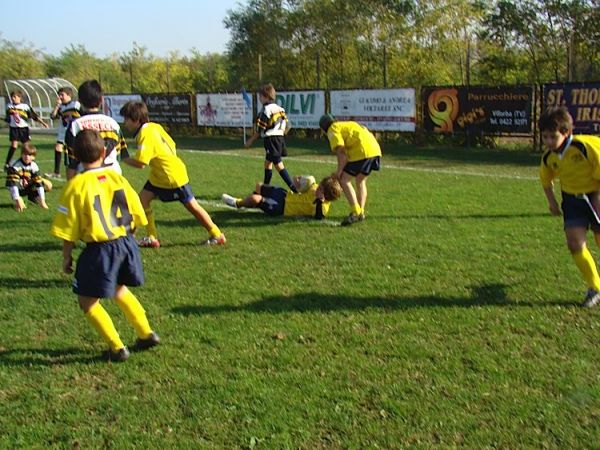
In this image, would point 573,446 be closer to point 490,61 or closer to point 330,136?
point 330,136

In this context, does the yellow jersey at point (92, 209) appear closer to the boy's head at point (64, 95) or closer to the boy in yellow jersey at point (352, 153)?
the boy in yellow jersey at point (352, 153)

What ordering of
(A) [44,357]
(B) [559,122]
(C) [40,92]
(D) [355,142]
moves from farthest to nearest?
(C) [40,92] < (D) [355,142] < (B) [559,122] < (A) [44,357]

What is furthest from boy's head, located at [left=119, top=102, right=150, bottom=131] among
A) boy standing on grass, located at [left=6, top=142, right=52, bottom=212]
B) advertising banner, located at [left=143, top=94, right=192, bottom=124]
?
advertising banner, located at [left=143, top=94, right=192, bottom=124]

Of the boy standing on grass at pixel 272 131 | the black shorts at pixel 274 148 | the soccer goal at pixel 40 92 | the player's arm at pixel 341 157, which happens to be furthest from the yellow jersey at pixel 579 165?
the soccer goal at pixel 40 92

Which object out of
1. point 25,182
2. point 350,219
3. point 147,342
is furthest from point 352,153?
point 25,182

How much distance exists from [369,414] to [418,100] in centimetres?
1678

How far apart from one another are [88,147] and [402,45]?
2428 cm

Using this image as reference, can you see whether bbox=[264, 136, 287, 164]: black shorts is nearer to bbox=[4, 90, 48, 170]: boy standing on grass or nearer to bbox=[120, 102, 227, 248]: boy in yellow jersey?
bbox=[120, 102, 227, 248]: boy in yellow jersey

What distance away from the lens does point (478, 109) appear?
57.8 ft

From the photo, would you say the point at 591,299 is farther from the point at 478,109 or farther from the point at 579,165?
the point at 478,109

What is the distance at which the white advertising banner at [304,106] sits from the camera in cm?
2153

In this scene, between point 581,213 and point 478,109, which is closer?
point 581,213

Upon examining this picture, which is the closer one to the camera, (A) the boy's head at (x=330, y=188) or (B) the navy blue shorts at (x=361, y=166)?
(B) the navy blue shorts at (x=361, y=166)

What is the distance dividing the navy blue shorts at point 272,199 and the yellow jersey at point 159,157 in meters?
2.03
